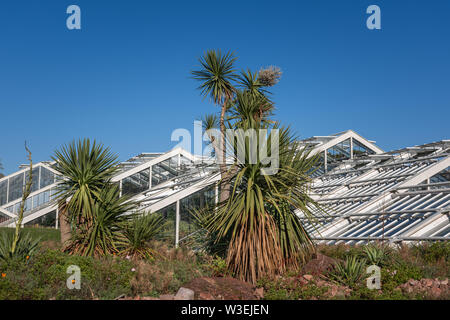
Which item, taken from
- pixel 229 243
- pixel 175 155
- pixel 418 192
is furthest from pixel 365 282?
pixel 175 155

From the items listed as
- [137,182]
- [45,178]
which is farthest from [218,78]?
[45,178]

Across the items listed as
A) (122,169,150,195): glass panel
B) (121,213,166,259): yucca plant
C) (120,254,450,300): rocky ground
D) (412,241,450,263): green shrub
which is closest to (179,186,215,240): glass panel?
(121,213,166,259): yucca plant

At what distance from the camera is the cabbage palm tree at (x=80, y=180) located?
39.5ft

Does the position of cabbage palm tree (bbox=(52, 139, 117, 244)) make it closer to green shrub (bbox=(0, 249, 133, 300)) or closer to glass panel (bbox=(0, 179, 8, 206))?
green shrub (bbox=(0, 249, 133, 300))

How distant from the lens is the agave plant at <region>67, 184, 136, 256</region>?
11.6m

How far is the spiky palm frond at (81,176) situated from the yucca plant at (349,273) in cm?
612

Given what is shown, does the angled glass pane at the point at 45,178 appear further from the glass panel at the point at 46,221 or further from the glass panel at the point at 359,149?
the glass panel at the point at 359,149

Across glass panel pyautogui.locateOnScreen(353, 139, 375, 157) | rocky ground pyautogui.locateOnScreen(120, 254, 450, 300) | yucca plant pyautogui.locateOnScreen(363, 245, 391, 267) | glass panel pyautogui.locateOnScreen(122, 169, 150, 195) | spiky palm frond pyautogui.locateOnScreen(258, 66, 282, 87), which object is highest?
spiky palm frond pyautogui.locateOnScreen(258, 66, 282, 87)

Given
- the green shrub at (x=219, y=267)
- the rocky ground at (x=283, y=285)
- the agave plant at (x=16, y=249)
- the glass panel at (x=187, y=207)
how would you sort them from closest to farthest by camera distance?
the rocky ground at (x=283, y=285), the agave plant at (x=16, y=249), the green shrub at (x=219, y=267), the glass panel at (x=187, y=207)

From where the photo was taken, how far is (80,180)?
1223cm

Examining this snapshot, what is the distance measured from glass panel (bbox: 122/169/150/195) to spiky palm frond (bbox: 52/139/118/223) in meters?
13.2

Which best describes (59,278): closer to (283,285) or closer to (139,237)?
(139,237)

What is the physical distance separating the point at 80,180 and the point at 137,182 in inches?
561

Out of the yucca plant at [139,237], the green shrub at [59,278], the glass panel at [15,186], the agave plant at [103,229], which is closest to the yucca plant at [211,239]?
the yucca plant at [139,237]
